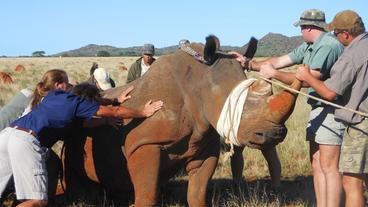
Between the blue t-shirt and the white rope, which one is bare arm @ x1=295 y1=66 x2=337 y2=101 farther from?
the blue t-shirt

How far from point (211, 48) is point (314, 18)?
1.14m

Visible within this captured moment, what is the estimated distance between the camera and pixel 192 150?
6156 millimetres

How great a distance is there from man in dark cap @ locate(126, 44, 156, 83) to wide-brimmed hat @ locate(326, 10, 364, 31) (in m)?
4.97

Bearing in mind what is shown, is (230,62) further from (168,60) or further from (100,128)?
(100,128)

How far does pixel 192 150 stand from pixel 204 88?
0.74m

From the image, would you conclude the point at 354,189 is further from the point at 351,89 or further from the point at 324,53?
the point at 324,53

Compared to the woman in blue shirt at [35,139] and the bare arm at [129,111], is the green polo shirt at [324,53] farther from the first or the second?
the woman in blue shirt at [35,139]

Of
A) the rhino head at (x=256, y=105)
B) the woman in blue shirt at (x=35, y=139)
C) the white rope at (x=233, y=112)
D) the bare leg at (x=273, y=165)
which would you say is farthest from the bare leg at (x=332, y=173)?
the woman in blue shirt at (x=35, y=139)

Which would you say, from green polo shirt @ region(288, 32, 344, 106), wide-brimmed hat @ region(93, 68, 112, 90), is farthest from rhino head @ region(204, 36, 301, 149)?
wide-brimmed hat @ region(93, 68, 112, 90)

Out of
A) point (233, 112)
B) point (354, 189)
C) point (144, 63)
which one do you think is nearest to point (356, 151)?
point (354, 189)

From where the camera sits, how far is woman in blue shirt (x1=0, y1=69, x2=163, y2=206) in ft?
17.8

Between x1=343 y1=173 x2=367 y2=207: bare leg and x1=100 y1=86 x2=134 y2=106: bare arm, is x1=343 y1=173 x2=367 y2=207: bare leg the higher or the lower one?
the lower one

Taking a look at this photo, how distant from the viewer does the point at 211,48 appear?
5898 mm

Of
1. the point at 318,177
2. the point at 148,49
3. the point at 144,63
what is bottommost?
the point at 318,177
